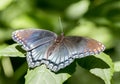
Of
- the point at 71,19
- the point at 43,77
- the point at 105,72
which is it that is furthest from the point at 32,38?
the point at 71,19

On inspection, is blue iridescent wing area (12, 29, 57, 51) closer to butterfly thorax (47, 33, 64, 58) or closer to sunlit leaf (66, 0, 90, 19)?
butterfly thorax (47, 33, 64, 58)

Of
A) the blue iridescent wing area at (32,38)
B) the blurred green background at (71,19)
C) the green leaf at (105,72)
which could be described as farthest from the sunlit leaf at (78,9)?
the green leaf at (105,72)

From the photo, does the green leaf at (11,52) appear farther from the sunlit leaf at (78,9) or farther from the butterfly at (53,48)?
the sunlit leaf at (78,9)

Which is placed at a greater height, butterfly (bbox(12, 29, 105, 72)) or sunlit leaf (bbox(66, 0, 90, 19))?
sunlit leaf (bbox(66, 0, 90, 19))

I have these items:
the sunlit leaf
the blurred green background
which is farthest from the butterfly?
the sunlit leaf

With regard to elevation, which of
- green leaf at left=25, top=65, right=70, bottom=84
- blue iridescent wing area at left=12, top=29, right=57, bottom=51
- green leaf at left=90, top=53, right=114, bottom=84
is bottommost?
green leaf at left=90, top=53, right=114, bottom=84

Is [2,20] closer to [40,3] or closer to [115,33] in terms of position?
[40,3]
